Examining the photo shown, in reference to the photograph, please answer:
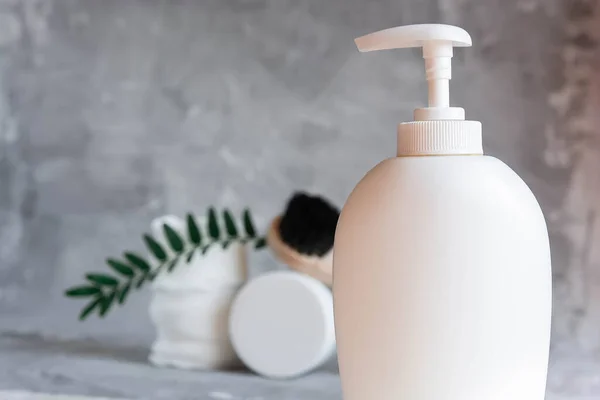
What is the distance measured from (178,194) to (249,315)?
299mm

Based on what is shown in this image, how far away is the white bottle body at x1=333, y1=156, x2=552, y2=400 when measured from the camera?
1.27ft

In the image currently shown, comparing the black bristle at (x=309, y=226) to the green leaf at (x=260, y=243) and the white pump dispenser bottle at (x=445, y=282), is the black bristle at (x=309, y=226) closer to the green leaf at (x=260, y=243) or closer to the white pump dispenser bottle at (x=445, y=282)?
the green leaf at (x=260, y=243)

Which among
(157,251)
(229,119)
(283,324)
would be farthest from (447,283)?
(229,119)

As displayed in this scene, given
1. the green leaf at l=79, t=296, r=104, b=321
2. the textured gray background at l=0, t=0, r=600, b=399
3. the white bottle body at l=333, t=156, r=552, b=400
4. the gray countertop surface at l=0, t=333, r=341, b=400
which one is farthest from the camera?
the textured gray background at l=0, t=0, r=600, b=399

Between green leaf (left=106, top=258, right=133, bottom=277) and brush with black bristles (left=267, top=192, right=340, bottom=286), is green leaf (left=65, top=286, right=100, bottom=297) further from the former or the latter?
brush with black bristles (left=267, top=192, right=340, bottom=286)

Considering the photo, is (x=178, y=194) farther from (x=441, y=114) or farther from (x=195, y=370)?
(x=441, y=114)

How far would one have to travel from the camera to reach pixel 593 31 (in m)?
0.81

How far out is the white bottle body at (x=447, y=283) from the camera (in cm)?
39

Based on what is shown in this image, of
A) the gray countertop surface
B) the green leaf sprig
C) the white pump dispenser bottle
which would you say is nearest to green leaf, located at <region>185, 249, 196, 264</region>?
the green leaf sprig

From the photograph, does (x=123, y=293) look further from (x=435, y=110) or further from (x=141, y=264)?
(x=435, y=110)

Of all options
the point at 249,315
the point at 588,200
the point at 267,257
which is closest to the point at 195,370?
the point at 249,315

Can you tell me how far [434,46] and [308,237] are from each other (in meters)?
0.27

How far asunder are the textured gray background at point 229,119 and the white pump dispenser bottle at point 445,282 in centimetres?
39

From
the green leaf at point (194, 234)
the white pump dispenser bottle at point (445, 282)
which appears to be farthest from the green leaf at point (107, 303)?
the white pump dispenser bottle at point (445, 282)
